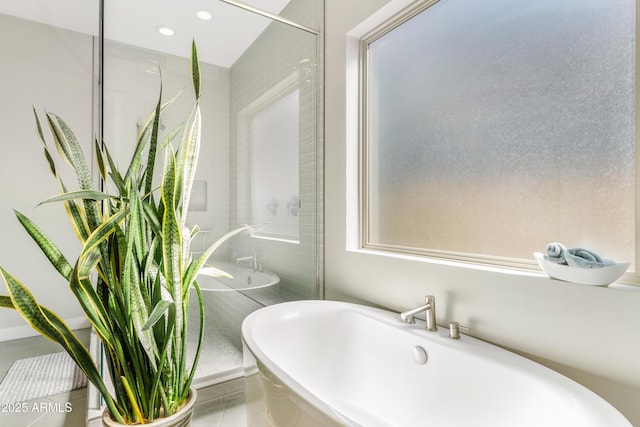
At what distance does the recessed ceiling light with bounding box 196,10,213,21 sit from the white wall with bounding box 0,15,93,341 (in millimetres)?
994

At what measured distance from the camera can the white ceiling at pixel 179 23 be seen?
1610mm

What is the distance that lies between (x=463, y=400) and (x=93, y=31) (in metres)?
2.60

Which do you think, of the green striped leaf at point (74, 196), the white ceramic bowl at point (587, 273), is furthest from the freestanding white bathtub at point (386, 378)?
the green striped leaf at point (74, 196)

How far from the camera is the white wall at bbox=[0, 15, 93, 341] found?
2273 millimetres

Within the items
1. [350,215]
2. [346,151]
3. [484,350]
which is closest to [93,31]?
[346,151]

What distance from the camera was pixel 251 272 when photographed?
1.91 meters

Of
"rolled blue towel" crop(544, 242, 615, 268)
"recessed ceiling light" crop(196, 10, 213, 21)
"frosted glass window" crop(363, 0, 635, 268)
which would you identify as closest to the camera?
"rolled blue towel" crop(544, 242, 615, 268)

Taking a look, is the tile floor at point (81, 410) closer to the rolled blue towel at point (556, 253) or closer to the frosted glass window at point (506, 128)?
the frosted glass window at point (506, 128)

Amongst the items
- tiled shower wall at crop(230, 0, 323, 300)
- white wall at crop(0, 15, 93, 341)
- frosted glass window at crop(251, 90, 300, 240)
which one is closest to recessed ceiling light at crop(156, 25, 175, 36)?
tiled shower wall at crop(230, 0, 323, 300)

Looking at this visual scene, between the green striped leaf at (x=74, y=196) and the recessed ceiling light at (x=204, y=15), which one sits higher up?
the recessed ceiling light at (x=204, y=15)

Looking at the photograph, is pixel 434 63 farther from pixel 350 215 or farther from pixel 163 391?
pixel 163 391

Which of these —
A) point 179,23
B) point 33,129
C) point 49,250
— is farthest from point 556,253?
point 33,129

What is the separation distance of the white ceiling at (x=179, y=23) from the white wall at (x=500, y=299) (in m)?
0.55

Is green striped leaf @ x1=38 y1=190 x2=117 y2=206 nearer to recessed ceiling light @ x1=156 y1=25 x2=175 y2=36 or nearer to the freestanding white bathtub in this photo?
the freestanding white bathtub
